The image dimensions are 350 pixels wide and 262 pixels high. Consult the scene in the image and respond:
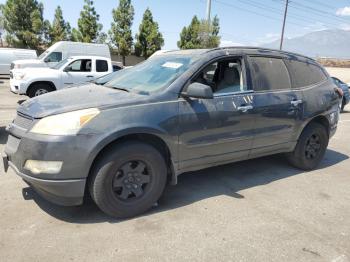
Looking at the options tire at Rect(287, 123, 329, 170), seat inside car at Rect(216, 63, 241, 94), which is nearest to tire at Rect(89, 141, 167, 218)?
seat inside car at Rect(216, 63, 241, 94)

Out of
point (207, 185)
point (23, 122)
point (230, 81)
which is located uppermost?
point (230, 81)

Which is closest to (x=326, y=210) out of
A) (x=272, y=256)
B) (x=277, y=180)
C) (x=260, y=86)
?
(x=277, y=180)

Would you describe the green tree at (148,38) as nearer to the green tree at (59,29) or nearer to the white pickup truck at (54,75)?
the green tree at (59,29)

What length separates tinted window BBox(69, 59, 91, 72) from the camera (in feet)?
40.1

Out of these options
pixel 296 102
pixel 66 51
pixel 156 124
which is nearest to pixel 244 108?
pixel 296 102

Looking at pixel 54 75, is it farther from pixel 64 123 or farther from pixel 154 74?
pixel 64 123

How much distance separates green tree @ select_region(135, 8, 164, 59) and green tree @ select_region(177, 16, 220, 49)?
394 centimetres

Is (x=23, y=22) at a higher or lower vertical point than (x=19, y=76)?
higher

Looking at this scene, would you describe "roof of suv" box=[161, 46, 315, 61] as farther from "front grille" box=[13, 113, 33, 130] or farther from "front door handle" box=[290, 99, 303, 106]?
"front grille" box=[13, 113, 33, 130]

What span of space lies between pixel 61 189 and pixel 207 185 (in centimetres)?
206

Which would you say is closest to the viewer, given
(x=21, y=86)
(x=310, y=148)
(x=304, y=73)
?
(x=304, y=73)

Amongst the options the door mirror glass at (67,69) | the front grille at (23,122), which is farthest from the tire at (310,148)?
the door mirror glass at (67,69)

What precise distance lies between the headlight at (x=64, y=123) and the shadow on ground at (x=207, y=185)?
3.16 ft

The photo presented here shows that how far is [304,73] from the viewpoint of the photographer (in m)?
5.42
